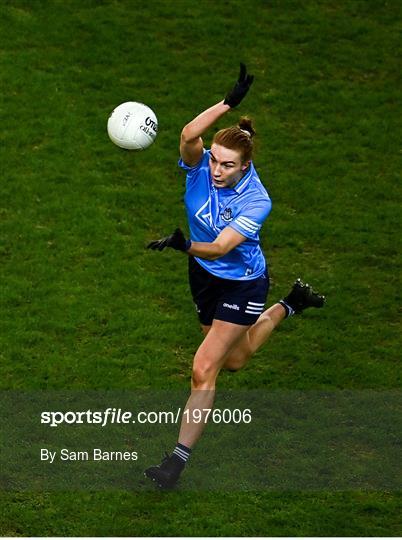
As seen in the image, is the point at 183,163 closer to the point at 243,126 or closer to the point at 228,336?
the point at 243,126

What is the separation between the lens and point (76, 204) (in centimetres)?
1508

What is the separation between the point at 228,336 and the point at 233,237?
906mm

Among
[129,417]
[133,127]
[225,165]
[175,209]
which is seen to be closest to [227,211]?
[225,165]

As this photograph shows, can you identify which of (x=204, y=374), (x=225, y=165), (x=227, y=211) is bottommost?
(x=204, y=374)

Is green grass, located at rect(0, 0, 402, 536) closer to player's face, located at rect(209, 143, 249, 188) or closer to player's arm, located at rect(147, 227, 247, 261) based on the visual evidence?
player's arm, located at rect(147, 227, 247, 261)

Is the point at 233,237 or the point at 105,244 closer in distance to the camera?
the point at 233,237

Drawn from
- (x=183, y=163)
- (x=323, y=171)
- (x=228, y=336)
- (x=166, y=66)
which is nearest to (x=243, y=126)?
(x=183, y=163)

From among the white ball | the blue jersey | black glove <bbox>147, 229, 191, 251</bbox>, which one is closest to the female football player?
the blue jersey

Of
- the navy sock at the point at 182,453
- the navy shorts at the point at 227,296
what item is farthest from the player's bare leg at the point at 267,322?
the navy sock at the point at 182,453

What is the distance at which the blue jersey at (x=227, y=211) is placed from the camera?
10555mm

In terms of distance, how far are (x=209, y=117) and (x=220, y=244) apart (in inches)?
41.5

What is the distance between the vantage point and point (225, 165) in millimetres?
10391

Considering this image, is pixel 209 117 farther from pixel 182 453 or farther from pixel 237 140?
pixel 182 453

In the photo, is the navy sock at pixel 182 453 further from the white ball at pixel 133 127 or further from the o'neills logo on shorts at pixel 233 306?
the white ball at pixel 133 127
